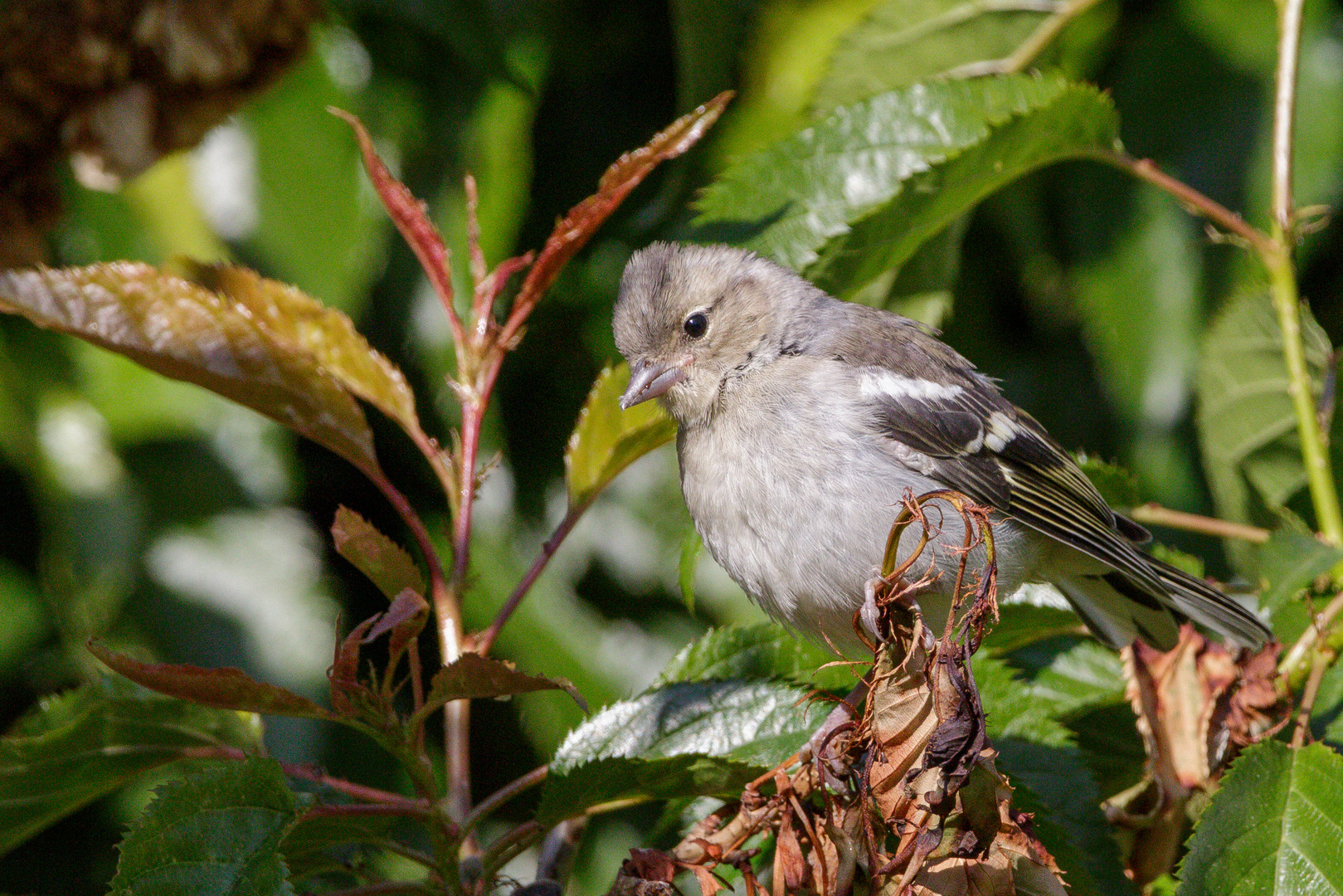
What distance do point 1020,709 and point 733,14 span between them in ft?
6.00

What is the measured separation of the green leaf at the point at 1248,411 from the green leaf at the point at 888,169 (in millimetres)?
663

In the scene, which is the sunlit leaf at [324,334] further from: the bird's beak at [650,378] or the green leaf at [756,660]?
the green leaf at [756,660]

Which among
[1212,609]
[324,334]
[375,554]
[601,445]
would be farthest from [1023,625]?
[324,334]

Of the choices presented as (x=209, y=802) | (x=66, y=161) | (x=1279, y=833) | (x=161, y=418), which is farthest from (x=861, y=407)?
(x=66, y=161)

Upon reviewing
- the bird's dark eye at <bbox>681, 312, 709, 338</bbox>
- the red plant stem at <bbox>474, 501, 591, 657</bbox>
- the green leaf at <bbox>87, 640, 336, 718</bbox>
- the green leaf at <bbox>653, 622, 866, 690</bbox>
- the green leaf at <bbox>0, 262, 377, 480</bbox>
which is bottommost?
the green leaf at <bbox>87, 640, 336, 718</bbox>

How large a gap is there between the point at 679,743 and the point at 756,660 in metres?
0.34

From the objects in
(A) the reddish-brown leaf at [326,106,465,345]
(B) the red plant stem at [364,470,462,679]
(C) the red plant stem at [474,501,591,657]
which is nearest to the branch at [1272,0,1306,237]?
(C) the red plant stem at [474,501,591,657]

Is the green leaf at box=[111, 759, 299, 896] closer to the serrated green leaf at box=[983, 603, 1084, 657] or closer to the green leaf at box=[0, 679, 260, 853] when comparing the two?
the green leaf at box=[0, 679, 260, 853]

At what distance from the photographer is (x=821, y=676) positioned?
231 cm

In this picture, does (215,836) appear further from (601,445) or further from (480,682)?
(601,445)

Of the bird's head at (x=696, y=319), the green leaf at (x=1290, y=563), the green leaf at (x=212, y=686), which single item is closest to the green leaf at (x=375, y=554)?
the green leaf at (x=212, y=686)

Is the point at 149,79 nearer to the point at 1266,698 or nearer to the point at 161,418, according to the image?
the point at 161,418

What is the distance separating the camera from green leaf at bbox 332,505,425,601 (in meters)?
1.81

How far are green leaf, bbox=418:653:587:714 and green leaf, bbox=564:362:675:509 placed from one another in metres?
0.50
